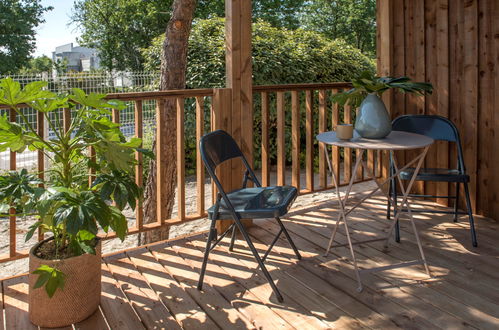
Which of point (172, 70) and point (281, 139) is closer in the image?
point (281, 139)

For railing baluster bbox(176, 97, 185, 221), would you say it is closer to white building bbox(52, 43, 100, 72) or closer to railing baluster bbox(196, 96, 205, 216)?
railing baluster bbox(196, 96, 205, 216)

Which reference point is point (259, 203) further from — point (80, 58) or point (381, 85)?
point (80, 58)

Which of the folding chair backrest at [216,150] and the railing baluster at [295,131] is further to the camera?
the railing baluster at [295,131]

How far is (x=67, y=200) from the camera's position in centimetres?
193

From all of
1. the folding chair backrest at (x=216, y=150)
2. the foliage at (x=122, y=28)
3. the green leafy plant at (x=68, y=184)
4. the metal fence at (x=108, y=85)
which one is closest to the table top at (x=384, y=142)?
the folding chair backrest at (x=216, y=150)

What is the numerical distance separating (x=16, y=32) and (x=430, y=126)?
1883 centimetres

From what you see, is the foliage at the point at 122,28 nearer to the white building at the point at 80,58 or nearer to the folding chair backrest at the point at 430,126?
the white building at the point at 80,58

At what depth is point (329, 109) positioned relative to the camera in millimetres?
7199

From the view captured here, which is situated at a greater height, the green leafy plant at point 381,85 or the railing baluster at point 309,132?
the green leafy plant at point 381,85

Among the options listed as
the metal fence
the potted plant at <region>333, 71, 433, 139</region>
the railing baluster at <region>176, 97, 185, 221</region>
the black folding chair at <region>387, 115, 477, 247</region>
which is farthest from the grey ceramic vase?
the metal fence

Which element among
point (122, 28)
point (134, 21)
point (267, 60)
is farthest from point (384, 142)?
point (122, 28)

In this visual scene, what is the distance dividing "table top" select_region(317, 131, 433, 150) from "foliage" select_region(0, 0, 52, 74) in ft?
57.4

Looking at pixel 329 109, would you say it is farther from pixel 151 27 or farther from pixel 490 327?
pixel 151 27

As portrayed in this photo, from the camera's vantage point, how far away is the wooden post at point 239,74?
3.14m
